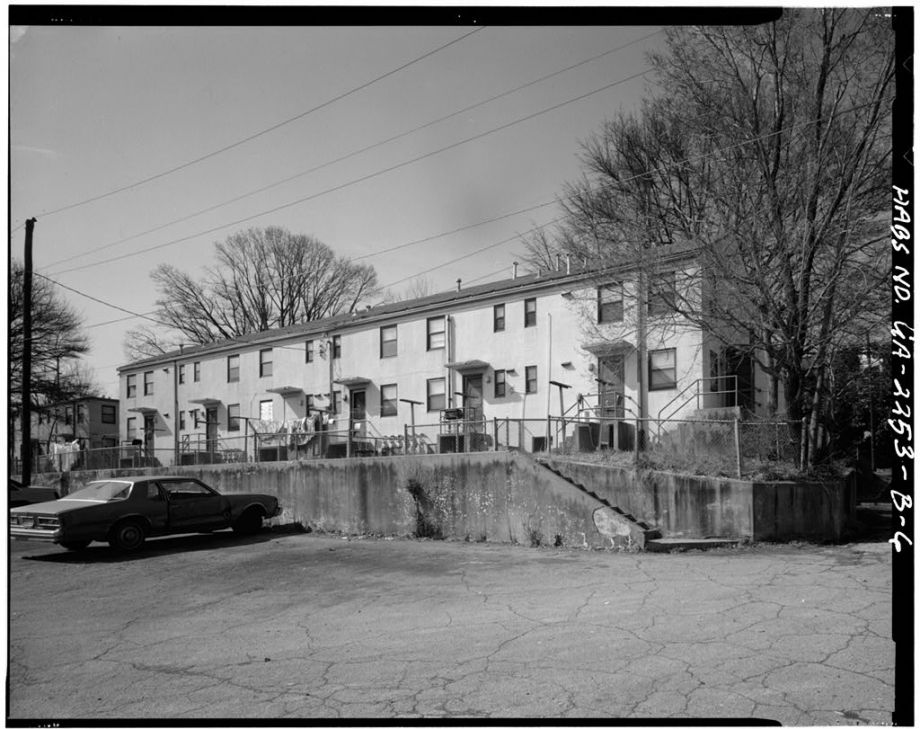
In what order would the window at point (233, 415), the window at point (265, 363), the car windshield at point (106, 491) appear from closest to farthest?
the car windshield at point (106, 491) < the window at point (265, 363) < the window at point (233, 415)

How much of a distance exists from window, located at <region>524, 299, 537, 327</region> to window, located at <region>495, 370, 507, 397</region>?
185 cm

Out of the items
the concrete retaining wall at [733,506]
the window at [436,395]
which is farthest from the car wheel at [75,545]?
the window at [436,395]

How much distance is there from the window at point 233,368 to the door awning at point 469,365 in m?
13.2

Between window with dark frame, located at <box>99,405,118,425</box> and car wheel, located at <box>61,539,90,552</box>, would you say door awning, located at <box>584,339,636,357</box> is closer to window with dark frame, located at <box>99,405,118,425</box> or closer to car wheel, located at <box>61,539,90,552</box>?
car wheel, located at <box>61,539,90,552</box>

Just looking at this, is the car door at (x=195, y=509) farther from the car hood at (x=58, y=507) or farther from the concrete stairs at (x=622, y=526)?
the concrete stairs at (x=622, y=526)

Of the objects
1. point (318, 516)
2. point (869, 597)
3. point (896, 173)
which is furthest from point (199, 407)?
point (896, 173)

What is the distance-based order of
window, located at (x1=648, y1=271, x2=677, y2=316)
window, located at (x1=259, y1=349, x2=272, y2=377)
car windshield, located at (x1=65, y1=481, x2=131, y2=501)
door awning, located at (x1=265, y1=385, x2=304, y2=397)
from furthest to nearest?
window, located at (x1=259, y1=349, x2=272, y2=377) → door awning, located at (x1=265, y1=385, x2=304, y2=397) → window, located at (x1=648, y1=271, x2=677, y2=316) → car windshield, located at (x1=65, y1=481, x2=131, y2=501)

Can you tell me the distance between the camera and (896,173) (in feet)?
15.1

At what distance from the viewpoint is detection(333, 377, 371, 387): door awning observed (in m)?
29.4

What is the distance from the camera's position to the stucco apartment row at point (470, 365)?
2012 cm

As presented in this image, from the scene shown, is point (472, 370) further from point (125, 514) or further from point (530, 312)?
point (125, 514)

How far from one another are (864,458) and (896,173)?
16.5 meters

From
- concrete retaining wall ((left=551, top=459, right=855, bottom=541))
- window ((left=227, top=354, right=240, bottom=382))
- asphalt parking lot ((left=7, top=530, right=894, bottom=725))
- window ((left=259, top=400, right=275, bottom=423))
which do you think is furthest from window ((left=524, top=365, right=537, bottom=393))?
window ((left=227, top=354, right=240, bottom=382))

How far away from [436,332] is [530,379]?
4.55 meters
